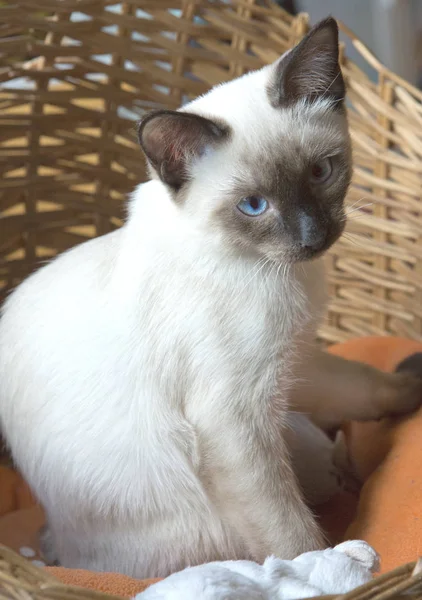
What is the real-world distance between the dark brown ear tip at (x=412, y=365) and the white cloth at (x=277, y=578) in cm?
67

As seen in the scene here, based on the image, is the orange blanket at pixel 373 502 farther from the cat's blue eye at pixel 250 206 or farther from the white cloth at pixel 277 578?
the cat's blue eye at pixel 250 206

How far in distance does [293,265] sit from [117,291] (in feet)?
1.01

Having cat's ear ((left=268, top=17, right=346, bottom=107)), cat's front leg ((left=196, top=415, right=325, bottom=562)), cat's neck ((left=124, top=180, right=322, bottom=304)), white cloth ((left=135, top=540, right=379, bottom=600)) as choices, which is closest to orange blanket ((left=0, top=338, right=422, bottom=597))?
cat's front leg ((left=196, top=415, right=325, bottom=562))

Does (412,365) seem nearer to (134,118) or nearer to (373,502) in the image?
(373,502)

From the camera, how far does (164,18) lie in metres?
1.87

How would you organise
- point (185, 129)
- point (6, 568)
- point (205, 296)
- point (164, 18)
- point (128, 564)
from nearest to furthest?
point (6, 568)
point (185, 129)
point (205, 296)
point (128, 564)
point (164, 18)

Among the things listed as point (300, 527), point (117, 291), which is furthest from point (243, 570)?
point (117, 291)

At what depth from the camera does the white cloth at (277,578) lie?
0.90 m

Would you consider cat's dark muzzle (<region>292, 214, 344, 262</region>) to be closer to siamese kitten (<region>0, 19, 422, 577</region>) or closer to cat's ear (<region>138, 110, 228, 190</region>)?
siamese kitten (<region>0, 19, 422, 577</region>)

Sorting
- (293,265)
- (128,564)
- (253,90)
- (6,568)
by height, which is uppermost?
(253,90)

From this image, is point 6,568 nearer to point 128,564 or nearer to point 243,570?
point 243,570

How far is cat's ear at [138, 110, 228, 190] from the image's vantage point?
1070 mm

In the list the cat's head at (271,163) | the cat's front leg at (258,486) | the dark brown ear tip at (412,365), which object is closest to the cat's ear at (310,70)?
the cat's head at (271,163)

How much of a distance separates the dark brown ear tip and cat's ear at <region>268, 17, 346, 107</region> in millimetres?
671
